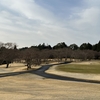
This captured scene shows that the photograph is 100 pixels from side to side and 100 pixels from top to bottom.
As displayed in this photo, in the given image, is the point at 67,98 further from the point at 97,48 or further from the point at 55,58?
the point at 97,48

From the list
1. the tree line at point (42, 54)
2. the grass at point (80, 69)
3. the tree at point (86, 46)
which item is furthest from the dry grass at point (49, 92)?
the tree at point (86, 46)

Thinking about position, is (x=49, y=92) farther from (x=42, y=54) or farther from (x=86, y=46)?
(x=86, y=46)

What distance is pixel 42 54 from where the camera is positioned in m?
113

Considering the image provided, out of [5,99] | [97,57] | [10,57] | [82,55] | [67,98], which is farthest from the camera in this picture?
[97,57]

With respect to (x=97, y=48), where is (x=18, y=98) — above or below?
below

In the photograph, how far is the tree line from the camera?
77325 mm

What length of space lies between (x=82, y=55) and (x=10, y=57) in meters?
65.4

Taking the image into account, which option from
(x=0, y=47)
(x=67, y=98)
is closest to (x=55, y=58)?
(x=0, y=47)

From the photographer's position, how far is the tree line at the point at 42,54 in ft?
254

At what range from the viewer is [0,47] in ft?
326

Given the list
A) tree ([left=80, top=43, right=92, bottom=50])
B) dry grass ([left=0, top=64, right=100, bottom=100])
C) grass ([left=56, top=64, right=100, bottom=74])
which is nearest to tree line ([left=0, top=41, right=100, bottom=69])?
tree ([left=80, top=43, right=92, bottom=50])

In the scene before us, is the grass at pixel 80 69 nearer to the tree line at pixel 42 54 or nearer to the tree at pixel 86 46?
the tree line at pixel 42 54

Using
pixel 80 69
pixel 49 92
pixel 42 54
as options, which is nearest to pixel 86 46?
pixel 42 54

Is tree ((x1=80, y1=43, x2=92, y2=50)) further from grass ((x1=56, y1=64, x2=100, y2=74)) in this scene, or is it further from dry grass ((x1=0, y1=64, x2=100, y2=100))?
dry grass ((x1=0, y1=64, x2=100, y2=100))
